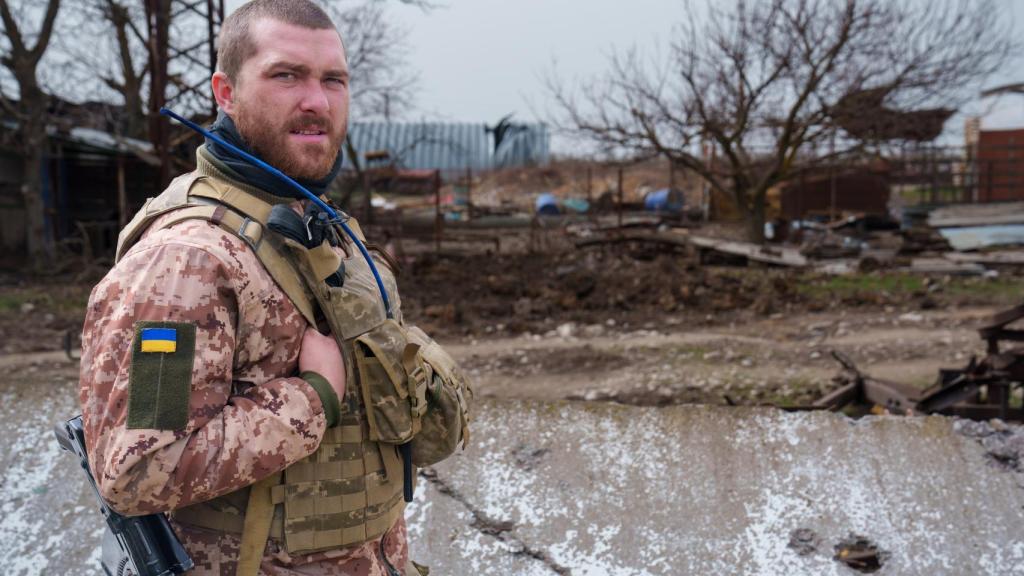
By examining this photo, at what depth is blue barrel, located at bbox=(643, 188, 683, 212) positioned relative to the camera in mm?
22047

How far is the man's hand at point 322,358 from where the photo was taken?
153 centimetres

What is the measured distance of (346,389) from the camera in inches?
63.2

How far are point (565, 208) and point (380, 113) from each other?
5.13 m

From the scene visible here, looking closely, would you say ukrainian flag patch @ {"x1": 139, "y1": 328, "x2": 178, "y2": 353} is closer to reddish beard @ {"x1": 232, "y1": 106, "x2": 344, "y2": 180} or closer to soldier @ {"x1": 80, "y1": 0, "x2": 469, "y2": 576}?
soldier @ {"x1": 80, "y1": 0, "x2": 469, "y2": 576}

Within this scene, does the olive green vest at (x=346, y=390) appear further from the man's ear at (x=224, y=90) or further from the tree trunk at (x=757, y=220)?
the tree trunk at (x=757, y=220)

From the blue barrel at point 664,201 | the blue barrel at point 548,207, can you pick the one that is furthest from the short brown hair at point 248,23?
A: the blue barrel at point 664,201

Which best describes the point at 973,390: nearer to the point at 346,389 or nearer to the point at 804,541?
the point at 804,541

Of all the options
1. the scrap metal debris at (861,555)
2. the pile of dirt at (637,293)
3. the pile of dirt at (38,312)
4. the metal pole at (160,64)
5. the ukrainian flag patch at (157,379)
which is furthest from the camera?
the metal pole at (160,64)

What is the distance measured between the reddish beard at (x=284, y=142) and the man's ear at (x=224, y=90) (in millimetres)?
27

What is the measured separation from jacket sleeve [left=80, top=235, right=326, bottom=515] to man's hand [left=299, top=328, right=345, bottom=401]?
0.05m

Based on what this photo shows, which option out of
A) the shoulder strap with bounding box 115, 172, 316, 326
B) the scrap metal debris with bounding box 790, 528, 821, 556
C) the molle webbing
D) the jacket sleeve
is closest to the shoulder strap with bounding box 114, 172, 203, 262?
the shoulder strap with bounding box 115, 172, 316, 326

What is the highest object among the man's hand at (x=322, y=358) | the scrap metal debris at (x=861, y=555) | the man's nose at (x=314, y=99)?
the man's nose at (x=314, y=99)

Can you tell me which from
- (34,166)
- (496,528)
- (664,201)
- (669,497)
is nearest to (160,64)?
(34,166)

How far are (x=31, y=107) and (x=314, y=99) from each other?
14.1 meters
